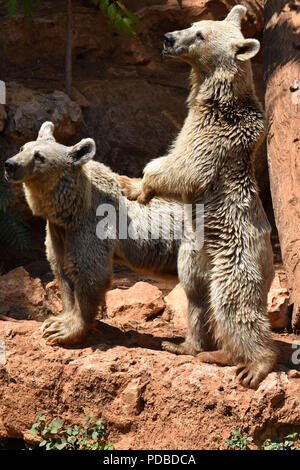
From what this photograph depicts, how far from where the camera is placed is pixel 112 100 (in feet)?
34.8

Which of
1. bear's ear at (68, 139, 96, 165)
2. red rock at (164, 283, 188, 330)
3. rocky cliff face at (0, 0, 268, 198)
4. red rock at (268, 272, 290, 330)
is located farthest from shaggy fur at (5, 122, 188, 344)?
rocky cliff face at (0, 0, 268, 198)

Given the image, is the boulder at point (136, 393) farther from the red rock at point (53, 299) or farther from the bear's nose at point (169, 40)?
the bear's nose at point (169, 40)

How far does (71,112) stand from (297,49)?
3.30 m

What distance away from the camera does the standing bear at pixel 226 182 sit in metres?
5.66

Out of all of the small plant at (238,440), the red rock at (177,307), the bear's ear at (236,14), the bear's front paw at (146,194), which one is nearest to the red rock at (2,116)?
the red rock at (177,307)

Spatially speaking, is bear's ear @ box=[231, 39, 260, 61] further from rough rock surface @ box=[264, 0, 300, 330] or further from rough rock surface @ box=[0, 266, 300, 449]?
rough rock surface @ box=[264, 0, 300, 330]

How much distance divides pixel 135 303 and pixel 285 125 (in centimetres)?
307

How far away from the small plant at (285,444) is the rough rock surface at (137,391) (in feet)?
0.18

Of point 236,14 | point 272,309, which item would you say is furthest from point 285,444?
point 236,14

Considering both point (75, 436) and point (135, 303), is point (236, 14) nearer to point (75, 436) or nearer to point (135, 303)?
point (135, 303)

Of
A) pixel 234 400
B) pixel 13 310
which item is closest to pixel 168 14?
pixel 13 310

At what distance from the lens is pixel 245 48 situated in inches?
223

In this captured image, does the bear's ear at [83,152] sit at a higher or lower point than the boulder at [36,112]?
lower

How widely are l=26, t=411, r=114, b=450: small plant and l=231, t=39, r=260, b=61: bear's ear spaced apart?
3384 mm
